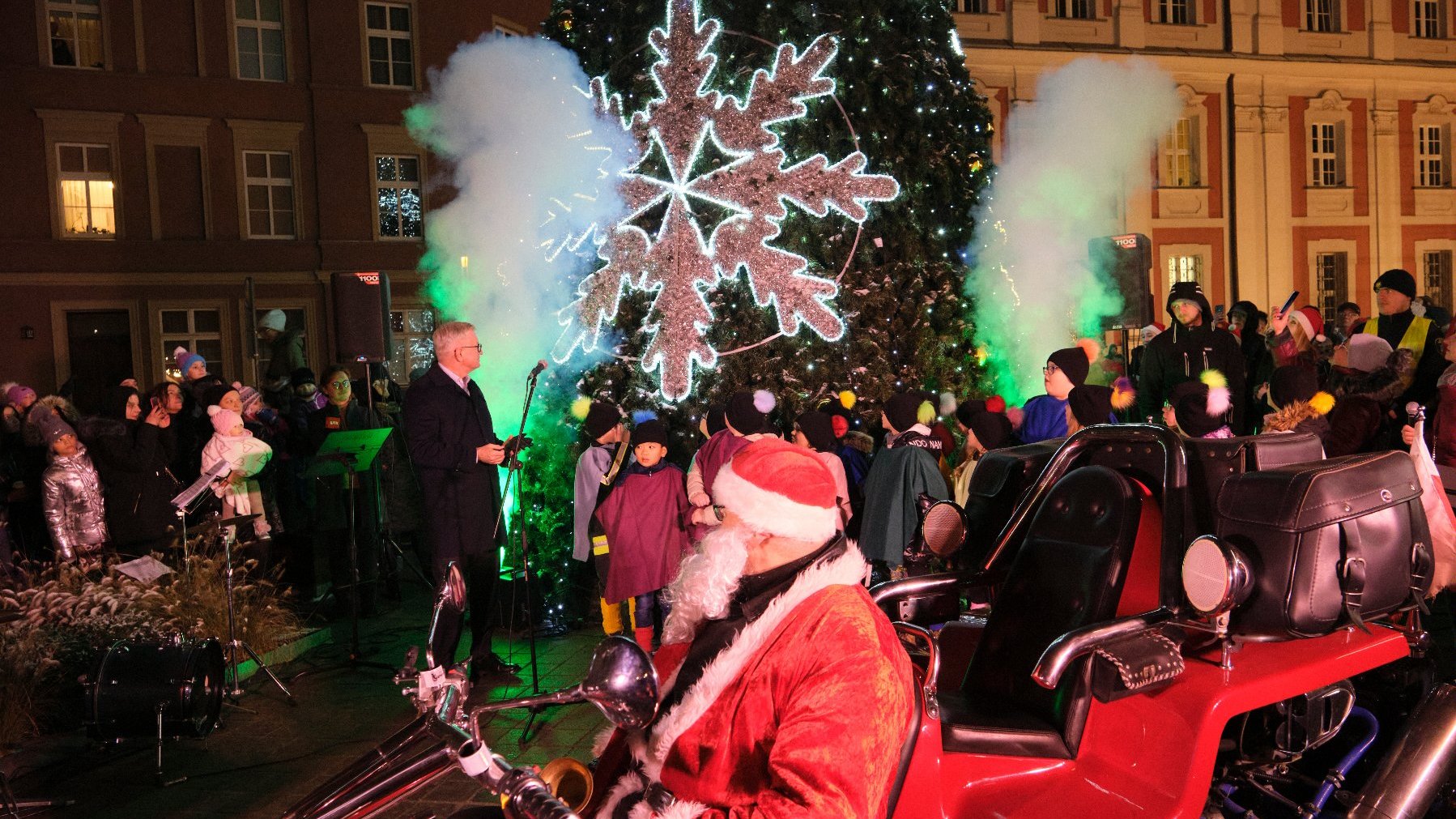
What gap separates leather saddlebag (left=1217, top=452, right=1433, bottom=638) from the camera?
3.47 meters

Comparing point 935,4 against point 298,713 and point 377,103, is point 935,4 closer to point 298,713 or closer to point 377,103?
point 298,713

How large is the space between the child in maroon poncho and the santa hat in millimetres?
8101

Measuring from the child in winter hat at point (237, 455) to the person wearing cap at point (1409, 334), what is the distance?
8.97 m

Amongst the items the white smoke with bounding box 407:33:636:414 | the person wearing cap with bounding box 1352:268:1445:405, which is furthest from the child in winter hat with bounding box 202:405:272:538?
the person wearing cap with bounding box 1352:268:1445:405

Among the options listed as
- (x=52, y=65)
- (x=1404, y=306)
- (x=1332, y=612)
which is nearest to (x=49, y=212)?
(x=52, y=65)

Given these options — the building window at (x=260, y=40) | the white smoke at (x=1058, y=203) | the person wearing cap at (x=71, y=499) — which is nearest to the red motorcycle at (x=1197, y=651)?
the white smoke at (x=1058, y=203)

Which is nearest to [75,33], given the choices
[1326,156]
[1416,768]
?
[1416,768]

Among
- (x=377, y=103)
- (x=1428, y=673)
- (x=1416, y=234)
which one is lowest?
(x=1428, y=673)

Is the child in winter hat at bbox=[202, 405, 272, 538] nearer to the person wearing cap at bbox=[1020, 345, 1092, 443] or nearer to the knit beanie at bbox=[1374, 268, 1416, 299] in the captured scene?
the person wearing cap at bbox=[1020, 345, 1092, 443]

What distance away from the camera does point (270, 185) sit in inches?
1094

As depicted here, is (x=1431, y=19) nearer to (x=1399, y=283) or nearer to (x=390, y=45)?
(x=390, y=45)

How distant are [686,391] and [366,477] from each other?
12.2 feet

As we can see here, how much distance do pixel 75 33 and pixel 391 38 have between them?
6.98m

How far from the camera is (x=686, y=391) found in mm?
8812
